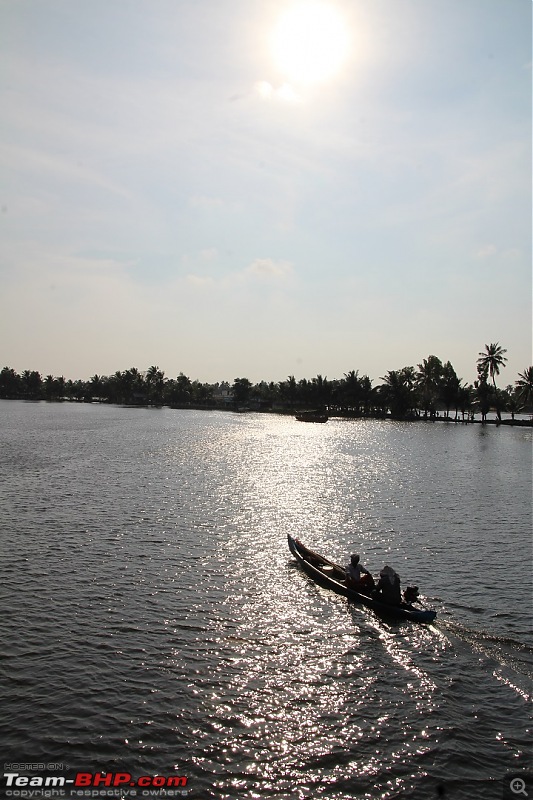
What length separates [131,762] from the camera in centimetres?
1216

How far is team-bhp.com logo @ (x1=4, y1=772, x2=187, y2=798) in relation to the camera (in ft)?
36.9

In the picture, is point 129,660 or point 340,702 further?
point 129,660

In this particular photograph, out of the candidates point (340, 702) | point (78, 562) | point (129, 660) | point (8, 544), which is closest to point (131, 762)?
point (129, 660)

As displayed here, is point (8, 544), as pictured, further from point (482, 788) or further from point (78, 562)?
point (482, 788)

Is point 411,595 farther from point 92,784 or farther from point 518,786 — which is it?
point 92,784

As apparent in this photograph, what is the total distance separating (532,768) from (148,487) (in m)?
39.2
